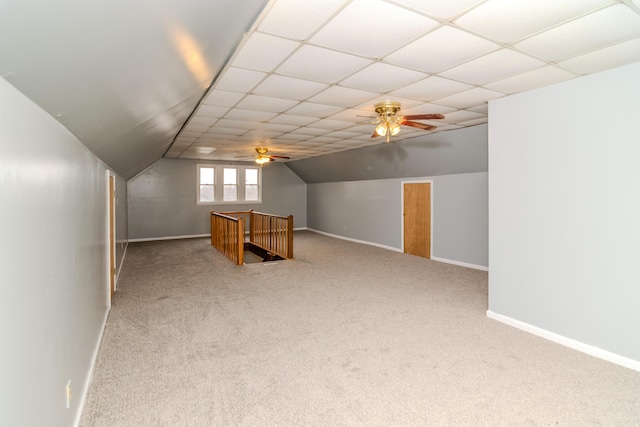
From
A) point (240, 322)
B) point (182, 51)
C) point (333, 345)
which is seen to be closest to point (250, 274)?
point (240, 322)

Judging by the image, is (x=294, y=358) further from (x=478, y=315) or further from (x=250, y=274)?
(x=250, y=274)

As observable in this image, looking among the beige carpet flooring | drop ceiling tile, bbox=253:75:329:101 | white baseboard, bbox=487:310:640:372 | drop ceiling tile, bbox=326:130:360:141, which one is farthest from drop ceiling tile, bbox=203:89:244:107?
white baseboard, bbox=487:310:640:372

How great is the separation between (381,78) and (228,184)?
27.7 feet

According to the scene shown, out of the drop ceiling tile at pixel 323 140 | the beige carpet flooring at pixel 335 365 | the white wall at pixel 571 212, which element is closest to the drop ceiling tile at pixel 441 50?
the white wall at pixel 571 212

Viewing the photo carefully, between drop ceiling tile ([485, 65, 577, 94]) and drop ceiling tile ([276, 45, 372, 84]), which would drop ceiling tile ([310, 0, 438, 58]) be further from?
drop ceiling tile ([485, 65, 577, 94])

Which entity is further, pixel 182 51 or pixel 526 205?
pixel 526 205

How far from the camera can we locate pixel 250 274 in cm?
589

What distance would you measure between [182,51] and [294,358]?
8.34ft

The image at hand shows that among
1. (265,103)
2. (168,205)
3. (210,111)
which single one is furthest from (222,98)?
(168,205)

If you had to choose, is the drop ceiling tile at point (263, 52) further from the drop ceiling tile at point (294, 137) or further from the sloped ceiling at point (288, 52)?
the drop ceiling tile at point (294, 137)

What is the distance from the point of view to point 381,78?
124 inches

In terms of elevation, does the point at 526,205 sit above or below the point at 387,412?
above

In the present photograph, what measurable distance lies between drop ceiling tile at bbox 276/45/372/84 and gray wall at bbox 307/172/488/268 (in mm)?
4393

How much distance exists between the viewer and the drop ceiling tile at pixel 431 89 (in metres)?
3.25
